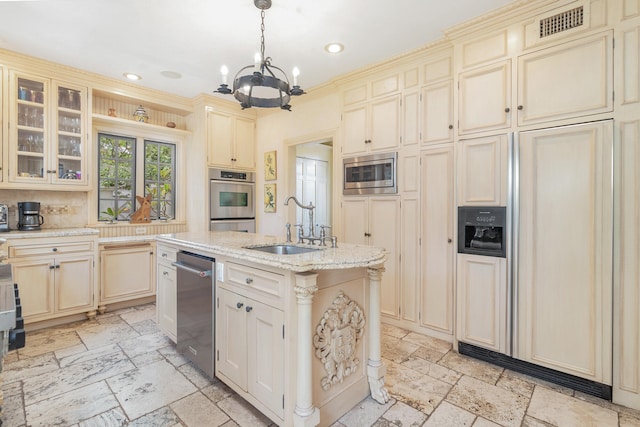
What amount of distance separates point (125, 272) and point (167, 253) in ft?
5.19

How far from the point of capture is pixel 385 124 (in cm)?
337

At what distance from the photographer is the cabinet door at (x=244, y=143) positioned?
4746 millimetres

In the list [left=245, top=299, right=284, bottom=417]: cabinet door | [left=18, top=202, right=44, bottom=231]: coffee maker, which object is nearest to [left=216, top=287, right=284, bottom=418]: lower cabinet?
[left=245, top=299, right=284, bottom=417]: cabinet door

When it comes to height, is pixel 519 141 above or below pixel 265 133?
below

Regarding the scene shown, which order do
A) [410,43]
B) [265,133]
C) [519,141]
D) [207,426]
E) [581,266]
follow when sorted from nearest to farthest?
[207,426] → [581,266] → [519,141] → [410,43] → [265,133]

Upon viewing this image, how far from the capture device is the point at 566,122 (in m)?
2.18

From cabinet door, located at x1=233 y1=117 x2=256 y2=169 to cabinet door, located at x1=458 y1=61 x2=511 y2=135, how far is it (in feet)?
10.6

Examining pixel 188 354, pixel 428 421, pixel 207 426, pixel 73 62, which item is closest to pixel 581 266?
pixel 428 421

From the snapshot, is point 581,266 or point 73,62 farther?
point 73,62

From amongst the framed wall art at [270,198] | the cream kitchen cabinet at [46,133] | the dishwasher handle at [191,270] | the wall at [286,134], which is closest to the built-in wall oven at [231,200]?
the wall at [286,134]

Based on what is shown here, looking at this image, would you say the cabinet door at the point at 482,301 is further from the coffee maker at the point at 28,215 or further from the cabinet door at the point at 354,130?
the coffee maker at the point at 28,215

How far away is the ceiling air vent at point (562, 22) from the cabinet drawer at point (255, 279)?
2600 millimetres

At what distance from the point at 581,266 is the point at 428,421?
1.49 meters

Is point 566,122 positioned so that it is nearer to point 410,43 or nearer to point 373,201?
point 410,43
